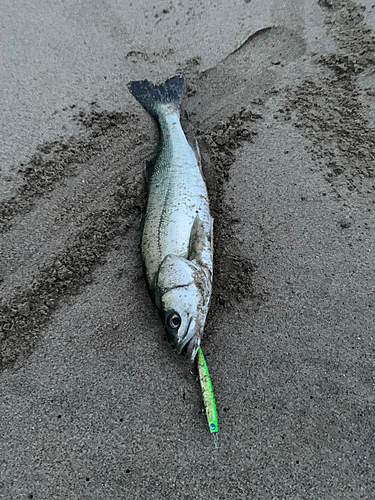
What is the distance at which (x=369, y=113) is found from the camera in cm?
352

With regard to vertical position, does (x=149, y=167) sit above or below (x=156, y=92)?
below

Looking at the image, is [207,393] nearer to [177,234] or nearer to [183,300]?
[183,300]

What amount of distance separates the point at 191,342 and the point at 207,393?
404 mm

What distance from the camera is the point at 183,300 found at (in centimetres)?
260

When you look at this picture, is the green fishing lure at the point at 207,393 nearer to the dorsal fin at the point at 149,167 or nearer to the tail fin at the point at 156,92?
the dorsal fin at the point at 149,167

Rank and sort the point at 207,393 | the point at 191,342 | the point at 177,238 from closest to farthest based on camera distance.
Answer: the point at 207,393
the point at 191,342
the point at 177,238

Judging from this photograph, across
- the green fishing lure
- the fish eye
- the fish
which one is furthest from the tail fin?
the green fishing lure

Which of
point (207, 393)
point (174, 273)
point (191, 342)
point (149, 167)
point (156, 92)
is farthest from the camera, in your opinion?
point (156, 92)

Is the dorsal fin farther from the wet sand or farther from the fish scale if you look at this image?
the wet sand

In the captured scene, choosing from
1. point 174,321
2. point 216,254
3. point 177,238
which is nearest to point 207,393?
point 174,321

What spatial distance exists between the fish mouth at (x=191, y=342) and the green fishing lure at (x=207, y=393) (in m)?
0.08

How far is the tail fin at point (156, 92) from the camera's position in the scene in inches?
152

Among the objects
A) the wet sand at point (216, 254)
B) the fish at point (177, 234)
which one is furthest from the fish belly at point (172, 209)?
the wet sand at point (216, 254)

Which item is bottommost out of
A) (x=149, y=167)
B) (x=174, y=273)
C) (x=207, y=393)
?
(x=207, y=393)
